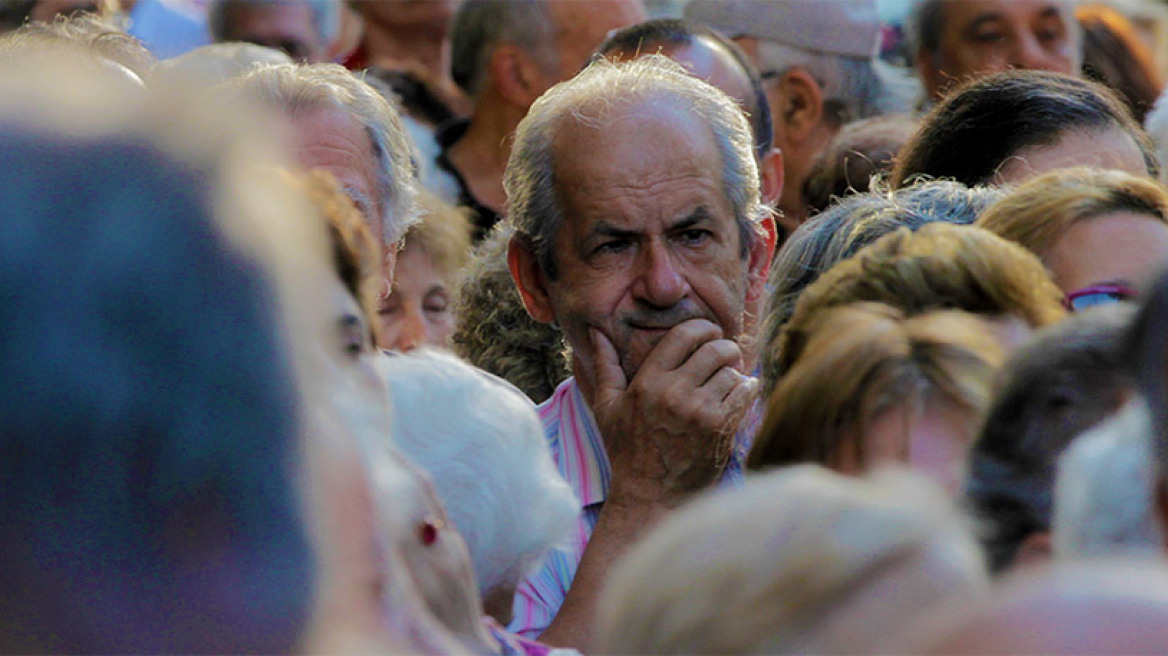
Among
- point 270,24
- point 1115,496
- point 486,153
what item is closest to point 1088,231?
point 1115,496

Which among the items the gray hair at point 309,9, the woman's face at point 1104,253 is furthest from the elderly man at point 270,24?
the woman's face at point 1104,253

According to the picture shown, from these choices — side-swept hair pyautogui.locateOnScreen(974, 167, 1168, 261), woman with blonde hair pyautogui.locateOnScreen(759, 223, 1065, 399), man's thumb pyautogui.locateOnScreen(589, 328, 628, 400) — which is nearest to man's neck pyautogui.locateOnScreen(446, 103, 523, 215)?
man's thumb pyautogui.locateOnScreen(589, 328, 628, 400)

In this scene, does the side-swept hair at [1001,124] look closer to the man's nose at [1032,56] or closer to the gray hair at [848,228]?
the gray hair at [848,228]

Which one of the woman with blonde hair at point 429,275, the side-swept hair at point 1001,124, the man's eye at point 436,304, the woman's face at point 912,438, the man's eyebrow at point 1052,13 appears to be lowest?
the man's eye at point 436,304

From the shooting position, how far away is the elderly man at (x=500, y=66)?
5633 millimetres

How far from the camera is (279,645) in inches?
47.1

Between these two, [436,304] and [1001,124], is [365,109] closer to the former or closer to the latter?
[436,304]

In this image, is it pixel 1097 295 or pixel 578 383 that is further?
pixel 578 383

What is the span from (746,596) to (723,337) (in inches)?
85.5

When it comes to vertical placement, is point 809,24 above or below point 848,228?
below

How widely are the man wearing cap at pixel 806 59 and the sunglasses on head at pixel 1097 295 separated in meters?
3.09

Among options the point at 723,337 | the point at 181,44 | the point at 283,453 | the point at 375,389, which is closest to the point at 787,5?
the point at 181,44

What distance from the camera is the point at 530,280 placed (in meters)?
3.56

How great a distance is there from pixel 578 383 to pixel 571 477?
240 mm
